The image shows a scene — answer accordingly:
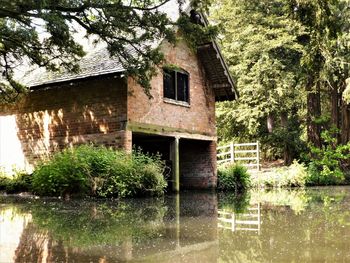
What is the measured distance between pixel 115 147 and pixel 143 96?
6.96 feet

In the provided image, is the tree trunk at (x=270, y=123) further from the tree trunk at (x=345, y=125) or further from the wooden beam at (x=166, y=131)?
the wooden beam at (x=166, y=131)

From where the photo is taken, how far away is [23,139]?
680 inches

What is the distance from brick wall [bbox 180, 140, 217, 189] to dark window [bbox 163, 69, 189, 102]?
2.76m

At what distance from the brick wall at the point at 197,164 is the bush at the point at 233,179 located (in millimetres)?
392

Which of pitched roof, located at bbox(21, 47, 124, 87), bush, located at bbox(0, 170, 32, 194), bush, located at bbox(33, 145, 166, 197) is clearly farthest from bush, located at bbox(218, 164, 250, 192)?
bush, located at bbox(0, 170, 32, 194)

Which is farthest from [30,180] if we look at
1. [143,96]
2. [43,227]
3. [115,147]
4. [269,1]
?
[269,1]

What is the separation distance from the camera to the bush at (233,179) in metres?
19.0

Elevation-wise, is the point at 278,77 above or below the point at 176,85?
above

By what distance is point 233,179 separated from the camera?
63.3 ft

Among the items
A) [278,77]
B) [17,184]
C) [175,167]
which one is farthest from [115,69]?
[278,77]

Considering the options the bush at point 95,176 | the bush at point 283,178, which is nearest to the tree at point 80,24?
the bush at point 95,176

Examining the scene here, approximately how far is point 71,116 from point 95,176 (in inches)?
164

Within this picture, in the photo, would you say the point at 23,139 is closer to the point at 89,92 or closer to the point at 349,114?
the point at 89,92

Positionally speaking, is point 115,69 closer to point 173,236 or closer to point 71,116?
point 71,116
